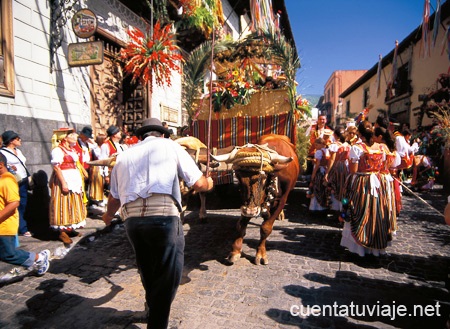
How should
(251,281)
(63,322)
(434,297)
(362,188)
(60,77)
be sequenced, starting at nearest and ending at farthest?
(63,322) → (434,297) → (251,281) → (362,188) → (60,77)

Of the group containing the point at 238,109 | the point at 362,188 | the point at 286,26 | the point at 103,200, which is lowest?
the point at 103,200

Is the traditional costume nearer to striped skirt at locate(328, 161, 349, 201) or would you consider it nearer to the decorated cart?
striped skirt at locate(328, 161, 349, 201)

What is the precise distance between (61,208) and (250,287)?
3.56 meters

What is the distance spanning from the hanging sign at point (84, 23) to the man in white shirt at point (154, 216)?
498 cm

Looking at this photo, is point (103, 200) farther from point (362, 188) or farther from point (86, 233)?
point (362, 188)

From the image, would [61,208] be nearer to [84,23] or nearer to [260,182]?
[260,182]

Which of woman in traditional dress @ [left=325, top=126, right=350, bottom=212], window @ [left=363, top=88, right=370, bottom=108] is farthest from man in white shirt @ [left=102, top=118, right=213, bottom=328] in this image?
window @ [left=363, top=88, right=370, bottom=108]

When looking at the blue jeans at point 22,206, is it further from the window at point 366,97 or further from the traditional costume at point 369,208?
the window at point 366,97

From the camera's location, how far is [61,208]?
4.82 meters

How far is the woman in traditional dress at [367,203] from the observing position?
13.2 feet

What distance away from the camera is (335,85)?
1682 inches

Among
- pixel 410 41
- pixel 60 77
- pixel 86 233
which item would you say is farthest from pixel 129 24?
pixel 410 41

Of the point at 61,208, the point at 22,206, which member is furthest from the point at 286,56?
the point at 22,206

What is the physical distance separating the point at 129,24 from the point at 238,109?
5.10 meters
